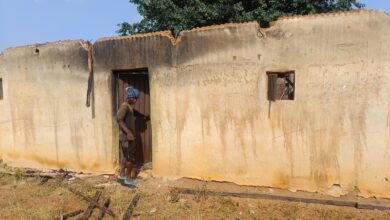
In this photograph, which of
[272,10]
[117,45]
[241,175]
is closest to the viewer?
[241,175]

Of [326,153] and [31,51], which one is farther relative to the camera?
[31,51]

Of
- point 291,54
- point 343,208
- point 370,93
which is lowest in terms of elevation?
point 343,208

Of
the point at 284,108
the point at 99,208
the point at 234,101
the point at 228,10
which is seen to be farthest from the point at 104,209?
the point at 228,10

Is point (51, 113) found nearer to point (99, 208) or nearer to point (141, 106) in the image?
point (141, 106)

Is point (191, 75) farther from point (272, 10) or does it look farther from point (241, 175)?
point (272, 10)

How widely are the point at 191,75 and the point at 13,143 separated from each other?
14.9ft

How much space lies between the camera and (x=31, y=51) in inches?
297

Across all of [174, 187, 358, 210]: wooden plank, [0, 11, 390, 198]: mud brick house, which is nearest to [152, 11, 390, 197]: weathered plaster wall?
[0, 11, 390, 198]: mud brick house

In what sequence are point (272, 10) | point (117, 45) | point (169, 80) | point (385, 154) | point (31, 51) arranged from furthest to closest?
point (272, 10) → point (31, 51) → point (117, 45) → point (169, 80) → point (385, 154)

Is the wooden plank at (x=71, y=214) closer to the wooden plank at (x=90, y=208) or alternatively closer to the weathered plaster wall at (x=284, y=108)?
the wooden plank at (x=90, y=208)

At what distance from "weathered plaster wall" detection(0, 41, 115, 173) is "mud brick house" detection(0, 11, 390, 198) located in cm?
3

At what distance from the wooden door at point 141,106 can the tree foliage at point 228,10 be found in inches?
219

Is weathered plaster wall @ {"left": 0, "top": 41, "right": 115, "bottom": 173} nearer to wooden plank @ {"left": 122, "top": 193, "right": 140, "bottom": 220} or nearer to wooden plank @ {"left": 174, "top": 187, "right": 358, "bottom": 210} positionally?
wooden plank @ {"left": 122, "top": 193, "right": 140, "bottom": 220}

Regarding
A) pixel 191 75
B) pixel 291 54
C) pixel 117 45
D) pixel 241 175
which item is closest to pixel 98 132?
pixel 117 45
